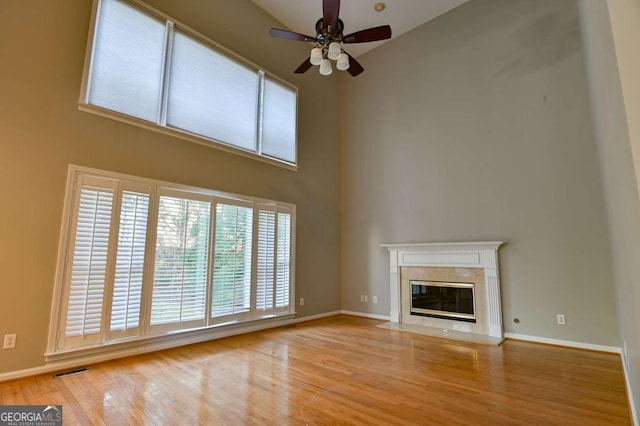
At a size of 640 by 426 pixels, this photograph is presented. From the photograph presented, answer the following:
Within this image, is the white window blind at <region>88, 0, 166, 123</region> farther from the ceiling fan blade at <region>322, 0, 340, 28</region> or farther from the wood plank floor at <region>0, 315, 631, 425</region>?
the wood plank floor at <region>0, 315, 631, 425</region>

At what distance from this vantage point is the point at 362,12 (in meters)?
5.64

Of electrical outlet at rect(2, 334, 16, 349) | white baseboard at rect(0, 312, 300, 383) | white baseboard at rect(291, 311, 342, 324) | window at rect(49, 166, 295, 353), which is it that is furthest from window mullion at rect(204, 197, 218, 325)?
electrical outlet at rect(2, 334, 16, 349)

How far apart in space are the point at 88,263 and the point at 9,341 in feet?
2.96

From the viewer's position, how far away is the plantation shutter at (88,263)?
3.23 metres

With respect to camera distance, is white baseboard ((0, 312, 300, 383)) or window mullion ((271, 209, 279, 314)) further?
window mullion ((271, 209, 279, 314))

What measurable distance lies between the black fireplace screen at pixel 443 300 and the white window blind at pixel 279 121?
3337mm

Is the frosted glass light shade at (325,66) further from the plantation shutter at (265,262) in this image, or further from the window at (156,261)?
the plantation shutter at (265,262)

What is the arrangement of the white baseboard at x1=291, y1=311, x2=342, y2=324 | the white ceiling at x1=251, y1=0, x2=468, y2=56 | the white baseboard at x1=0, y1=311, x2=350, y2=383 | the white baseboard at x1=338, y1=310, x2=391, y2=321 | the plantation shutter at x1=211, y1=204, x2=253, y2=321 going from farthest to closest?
the white baseboard at x1=338, y1=310, x2=391, y2=321
the white baseboard at x1=291, y1=311, x2=342, y2=324
the white ceiling at x1=251, y1=0, x2=468, y2=56
the plantation shutter at x1=211, y1=204, x2=253, y2=321
the white baseboard at x1=0, y1=311, x2=350, y2=383

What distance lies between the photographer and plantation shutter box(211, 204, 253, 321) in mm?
4469

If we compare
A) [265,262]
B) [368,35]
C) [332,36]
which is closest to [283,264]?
[265,262]

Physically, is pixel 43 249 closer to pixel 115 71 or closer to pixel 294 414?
pixel 115 71

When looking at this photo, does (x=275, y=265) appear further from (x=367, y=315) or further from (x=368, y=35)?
(x=368, y=35)

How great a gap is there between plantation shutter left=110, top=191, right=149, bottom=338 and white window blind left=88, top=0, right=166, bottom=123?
1152 mm

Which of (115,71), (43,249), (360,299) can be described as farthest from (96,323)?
(360,299)
